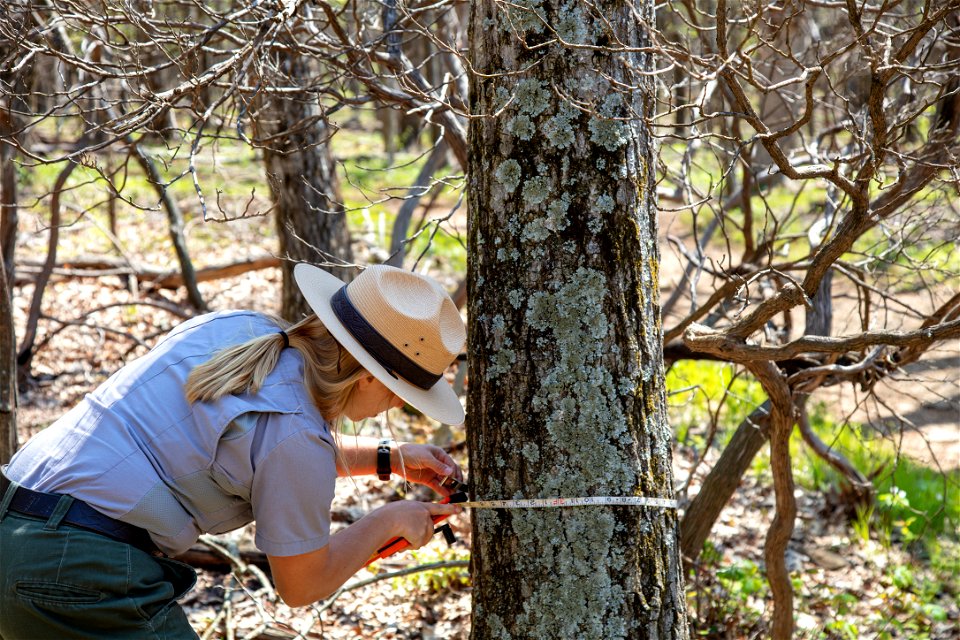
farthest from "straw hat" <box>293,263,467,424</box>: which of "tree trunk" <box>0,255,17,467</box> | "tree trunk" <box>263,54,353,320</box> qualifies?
"tree trunk" <box>263,54,353,320</box>

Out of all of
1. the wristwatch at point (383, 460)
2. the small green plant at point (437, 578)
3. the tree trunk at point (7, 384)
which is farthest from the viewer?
the small green plant at point (437, 578)

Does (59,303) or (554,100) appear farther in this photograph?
(59,303)

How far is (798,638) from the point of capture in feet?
13.0

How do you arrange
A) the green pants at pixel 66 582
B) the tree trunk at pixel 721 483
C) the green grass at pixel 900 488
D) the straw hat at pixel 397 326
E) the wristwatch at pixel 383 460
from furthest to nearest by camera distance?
the green grass at pixel 900 488 < the tree trunk at pixel 721 483 < the wristwatch at pixel 383 460 < the straw hat at pixel 397 326 < the green pants at pixel 66 582

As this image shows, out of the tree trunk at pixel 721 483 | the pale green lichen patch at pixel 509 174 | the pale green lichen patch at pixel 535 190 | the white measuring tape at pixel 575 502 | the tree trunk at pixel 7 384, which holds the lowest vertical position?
the tree trunk at pixel 721 483

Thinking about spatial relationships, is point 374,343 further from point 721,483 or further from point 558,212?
point 721,483

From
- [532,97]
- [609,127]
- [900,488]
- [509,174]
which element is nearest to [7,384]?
[509,174]

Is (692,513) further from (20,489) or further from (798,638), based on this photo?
(20,489)

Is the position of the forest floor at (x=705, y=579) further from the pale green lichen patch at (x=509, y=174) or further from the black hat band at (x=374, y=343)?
the pale green lichen patch at (x=509, y=174)

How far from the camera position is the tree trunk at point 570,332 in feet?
7.03

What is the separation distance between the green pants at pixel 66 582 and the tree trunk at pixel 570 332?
Result: 35.6 inches

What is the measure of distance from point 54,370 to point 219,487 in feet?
17.2

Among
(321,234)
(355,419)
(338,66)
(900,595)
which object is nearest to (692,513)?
(900,595)

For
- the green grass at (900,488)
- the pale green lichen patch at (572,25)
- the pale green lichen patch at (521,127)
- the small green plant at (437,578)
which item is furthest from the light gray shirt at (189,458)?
the green grass at (900,488)
